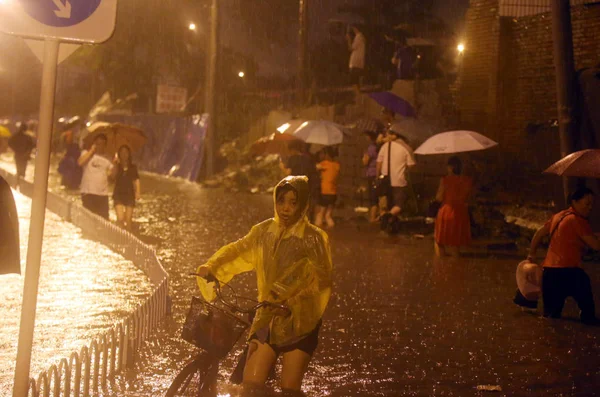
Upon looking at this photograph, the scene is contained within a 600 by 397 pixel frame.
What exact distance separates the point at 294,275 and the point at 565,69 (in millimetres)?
8163

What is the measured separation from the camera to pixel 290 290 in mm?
5012

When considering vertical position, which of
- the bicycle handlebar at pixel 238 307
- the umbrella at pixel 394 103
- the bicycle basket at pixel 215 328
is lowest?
the bicycle basket at pixel 215 328

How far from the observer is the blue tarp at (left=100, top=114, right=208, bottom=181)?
30422 millimetres

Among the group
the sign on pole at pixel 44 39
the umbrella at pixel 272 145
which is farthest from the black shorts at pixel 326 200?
the sign on pole at pixel 44 39

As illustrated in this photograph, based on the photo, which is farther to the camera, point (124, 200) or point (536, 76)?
point (536, 76)

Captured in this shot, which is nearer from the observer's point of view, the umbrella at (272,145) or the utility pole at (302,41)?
the umbrella at (272,145)

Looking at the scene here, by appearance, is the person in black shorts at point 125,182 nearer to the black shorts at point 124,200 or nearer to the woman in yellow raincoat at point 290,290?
the black shorts at point 124,200

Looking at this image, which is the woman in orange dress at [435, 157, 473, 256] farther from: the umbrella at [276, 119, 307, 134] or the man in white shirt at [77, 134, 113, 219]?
the umbrella at [276, 119, 307, 134]

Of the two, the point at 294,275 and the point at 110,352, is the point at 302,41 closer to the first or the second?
the point at 110,352

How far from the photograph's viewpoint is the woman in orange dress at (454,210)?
43.7ft

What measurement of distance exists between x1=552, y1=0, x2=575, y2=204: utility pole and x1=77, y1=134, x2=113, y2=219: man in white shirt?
666 centimetres

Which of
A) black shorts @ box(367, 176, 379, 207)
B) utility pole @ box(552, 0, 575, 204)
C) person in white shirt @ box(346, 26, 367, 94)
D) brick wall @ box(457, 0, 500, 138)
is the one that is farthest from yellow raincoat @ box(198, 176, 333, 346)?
person in white shirt @ box(346, 26, 367, 94)

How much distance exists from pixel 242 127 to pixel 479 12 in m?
15.8

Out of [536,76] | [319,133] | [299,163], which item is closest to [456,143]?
[299,163]
